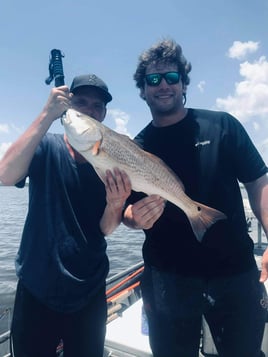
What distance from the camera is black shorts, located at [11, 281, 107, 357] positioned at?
281cm

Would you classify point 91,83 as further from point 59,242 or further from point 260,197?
point 260,197

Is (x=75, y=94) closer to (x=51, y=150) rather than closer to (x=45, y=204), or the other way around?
(x=51, y=150)

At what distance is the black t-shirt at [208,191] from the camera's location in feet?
9.92

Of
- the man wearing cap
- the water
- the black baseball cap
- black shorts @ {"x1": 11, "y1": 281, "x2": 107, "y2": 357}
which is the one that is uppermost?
the black baseball cap

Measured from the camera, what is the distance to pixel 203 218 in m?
2.87

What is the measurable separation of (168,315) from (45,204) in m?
1.75

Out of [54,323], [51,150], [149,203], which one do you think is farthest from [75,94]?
[54,323]

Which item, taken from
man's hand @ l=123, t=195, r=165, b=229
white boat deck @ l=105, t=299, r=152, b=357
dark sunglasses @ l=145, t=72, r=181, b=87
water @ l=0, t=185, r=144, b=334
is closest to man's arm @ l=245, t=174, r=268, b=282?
man's hand @ l=123, t=195, r=165, b=229

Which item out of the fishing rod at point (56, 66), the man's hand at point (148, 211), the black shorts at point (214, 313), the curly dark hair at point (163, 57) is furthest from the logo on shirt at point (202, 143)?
the fishing rod at point (56, 66)

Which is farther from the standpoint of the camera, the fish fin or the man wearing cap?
the fish fin

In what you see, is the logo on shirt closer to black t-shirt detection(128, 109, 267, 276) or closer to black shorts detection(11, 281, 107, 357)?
black t-shirt detection(128, 109, 267, 276)

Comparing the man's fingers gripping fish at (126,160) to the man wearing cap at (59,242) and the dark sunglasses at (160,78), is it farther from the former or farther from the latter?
the dark sunglasses at (160,78)

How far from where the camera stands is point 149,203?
10.1ft

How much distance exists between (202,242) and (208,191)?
557mm
